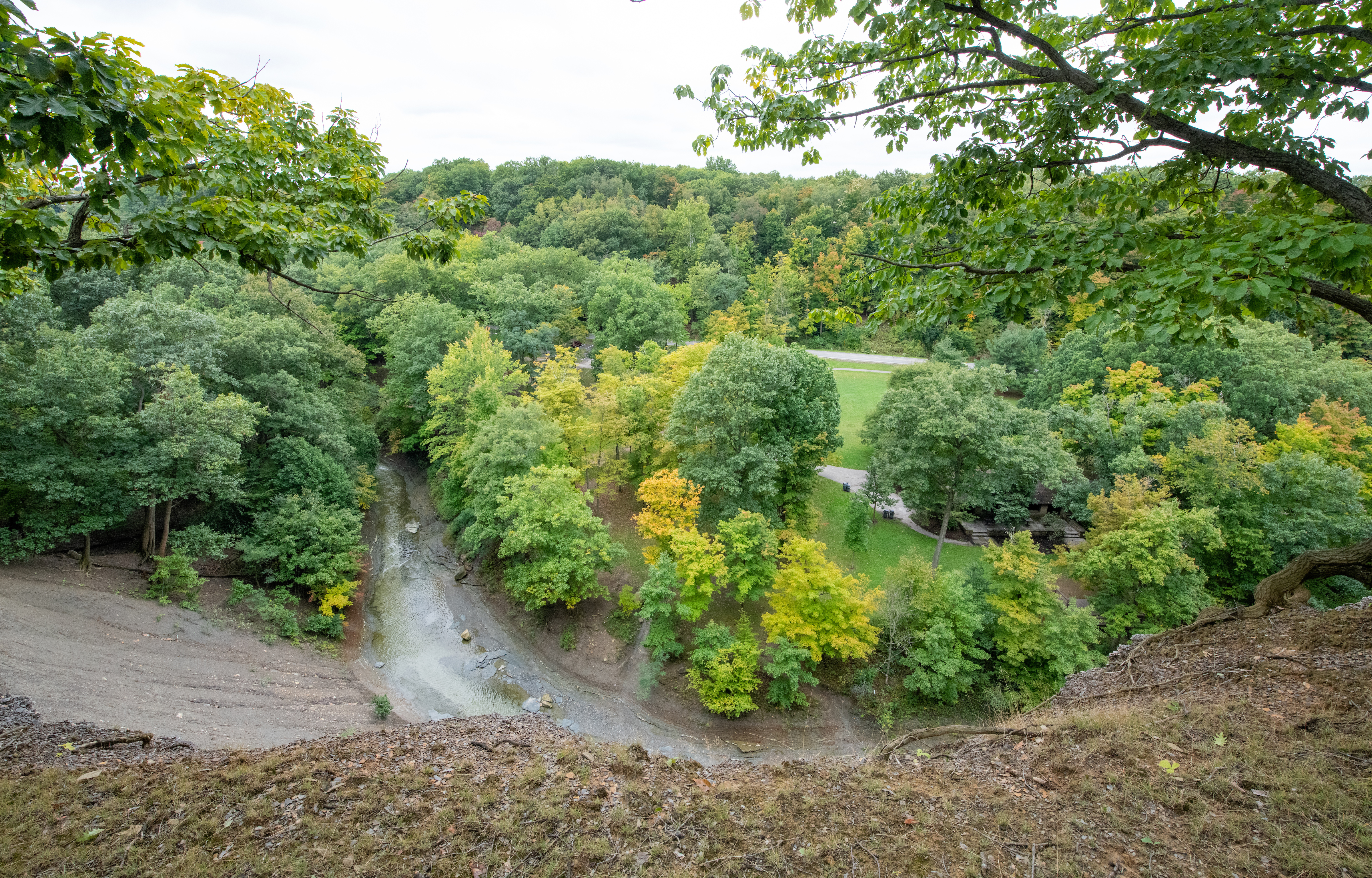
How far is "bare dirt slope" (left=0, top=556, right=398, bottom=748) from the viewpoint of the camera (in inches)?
368

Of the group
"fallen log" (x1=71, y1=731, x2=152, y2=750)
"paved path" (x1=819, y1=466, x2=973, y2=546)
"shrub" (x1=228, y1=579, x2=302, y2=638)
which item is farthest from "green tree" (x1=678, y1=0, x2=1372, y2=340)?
"shrub" (x1=228, y1=579, x2=302, y2=638)

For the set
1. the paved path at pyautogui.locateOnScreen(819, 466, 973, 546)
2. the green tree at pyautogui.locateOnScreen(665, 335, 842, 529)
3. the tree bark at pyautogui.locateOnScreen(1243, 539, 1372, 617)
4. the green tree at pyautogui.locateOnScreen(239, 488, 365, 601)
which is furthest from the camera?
the paved path at pyautogui.locateOnScreen(819, 466, 973, 546)

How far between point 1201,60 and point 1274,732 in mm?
4885

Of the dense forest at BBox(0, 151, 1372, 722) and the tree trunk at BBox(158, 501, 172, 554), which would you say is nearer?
the dense forest at BBox(0, 151, 1372, 722)

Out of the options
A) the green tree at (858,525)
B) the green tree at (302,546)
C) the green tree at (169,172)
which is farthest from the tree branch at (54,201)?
the green tree at (858,525)

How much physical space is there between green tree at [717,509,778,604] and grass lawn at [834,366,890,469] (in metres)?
7.37

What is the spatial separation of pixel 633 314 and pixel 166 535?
22790 mm

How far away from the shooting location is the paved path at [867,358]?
3956 cm

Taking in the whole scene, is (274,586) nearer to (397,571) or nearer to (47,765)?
(397,571)

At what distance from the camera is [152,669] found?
1165 centimetres

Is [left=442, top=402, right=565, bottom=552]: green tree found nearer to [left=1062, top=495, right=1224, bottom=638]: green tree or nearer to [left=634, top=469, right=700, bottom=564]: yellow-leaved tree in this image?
[left=634, top=469, right=700, bottom=564]: yellow-leaved tree

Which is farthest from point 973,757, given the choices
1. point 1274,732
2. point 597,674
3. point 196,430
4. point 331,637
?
point 196,430

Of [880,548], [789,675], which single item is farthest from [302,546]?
[880,548]

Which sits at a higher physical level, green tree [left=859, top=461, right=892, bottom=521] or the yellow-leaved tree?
green tree [left=859, top=461, right=892, bottom=521]
